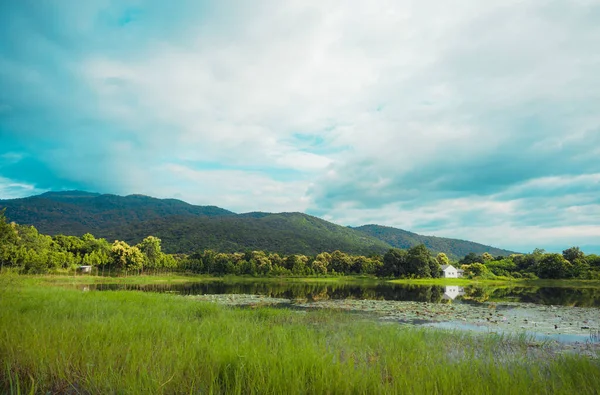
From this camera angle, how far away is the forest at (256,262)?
65250 mm

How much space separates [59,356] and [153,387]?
2816 millimetres

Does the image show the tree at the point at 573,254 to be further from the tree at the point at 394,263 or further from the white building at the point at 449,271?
the tree at the point at 394,263

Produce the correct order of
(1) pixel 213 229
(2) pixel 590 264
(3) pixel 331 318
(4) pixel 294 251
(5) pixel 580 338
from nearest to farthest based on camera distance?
1. (5) pixel 580 338
2. (3) pixel 331 318
3. (2) pixel 590 264
4. (4) pixel 294 251
5. (1) pixel 213 229

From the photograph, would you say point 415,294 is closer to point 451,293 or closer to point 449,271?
point 451,293

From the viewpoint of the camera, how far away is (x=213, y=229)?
187500 mm

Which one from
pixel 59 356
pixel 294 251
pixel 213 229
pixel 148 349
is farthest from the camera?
pixel 213 229

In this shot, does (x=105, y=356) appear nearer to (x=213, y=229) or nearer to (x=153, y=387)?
(x=153, y=387)

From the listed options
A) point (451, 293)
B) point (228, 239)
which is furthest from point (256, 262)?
point (228, 239)

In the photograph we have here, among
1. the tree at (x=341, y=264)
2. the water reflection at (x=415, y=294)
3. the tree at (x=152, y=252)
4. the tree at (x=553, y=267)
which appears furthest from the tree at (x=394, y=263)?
the tree at (x=152, y=252)

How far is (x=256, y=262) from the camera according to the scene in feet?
326

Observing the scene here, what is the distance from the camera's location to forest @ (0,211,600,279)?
214ft

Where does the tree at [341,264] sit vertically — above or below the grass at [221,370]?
below

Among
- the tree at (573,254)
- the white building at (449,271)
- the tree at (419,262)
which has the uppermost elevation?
the tree at (573,254)

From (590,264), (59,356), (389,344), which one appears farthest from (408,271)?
(59,356)
